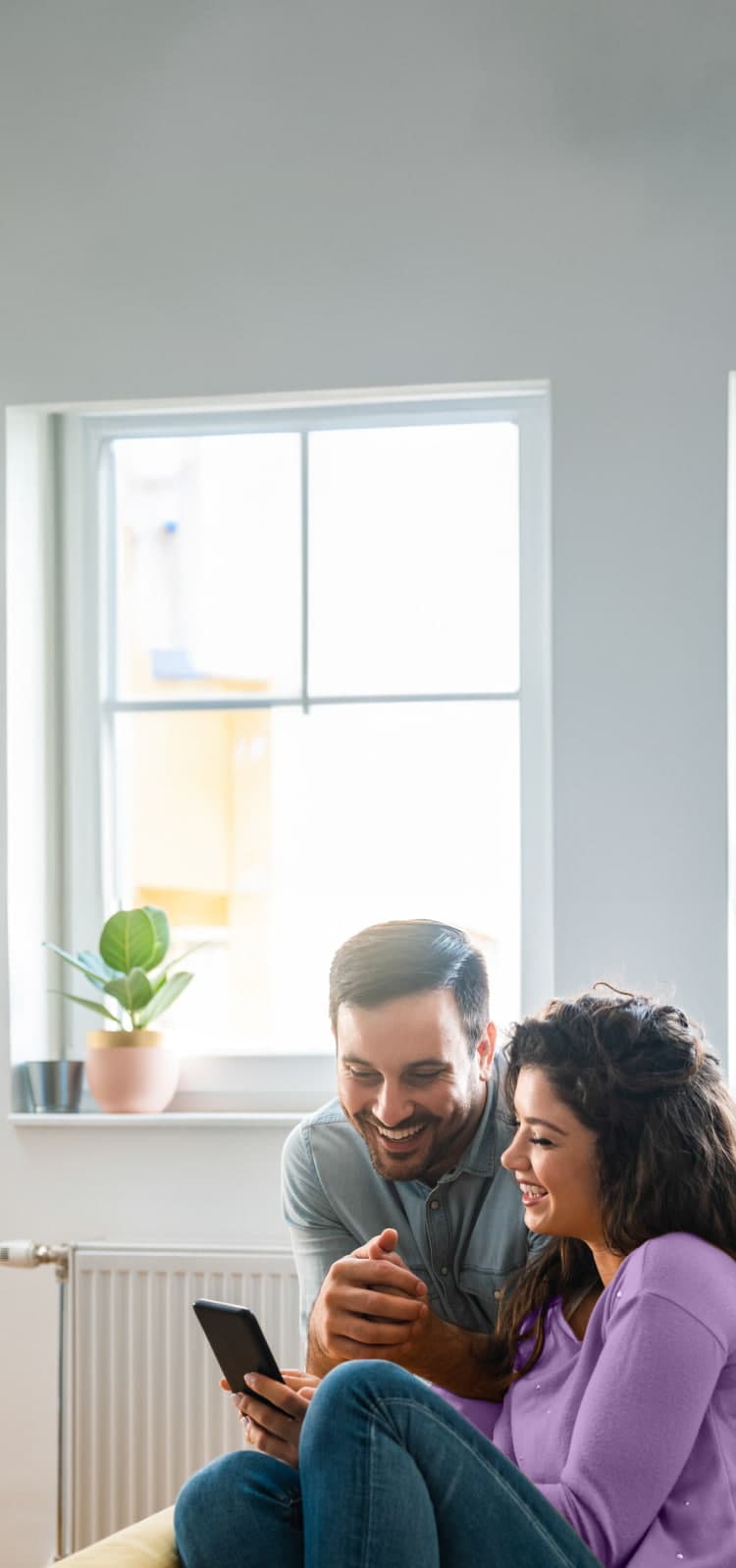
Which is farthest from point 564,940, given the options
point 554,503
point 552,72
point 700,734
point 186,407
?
point 552,72

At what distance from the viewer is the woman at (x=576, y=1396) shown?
1461mm

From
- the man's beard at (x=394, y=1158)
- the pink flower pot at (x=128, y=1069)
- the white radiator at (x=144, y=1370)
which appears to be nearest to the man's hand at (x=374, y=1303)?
the man's beard at (x=394, y=1158)

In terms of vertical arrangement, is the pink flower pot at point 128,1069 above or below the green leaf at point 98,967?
below

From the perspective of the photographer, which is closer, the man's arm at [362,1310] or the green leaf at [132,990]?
the man's arm at [362,1310]

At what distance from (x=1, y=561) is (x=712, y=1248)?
1.65 metres

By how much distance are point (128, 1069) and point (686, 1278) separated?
129 centimetres

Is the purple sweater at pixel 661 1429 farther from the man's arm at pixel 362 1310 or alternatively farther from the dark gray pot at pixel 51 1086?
the dark gray pot at pixel 51 1086

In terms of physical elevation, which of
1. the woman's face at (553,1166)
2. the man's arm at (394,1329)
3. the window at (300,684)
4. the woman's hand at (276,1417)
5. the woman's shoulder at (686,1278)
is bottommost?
the woman's hand at (276,1417)

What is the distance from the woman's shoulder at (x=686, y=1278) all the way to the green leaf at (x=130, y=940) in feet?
3.91

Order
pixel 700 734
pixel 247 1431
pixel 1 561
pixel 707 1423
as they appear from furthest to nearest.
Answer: pixel 1 561
pixel 700 734
pixel 247 1431
pixel 707 1423

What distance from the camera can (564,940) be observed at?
2.46 meters

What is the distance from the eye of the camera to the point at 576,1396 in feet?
5.41

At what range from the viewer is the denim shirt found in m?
1.92

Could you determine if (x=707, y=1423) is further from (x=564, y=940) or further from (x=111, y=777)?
(x=111, y=777)
